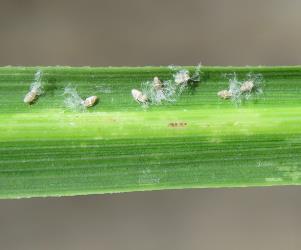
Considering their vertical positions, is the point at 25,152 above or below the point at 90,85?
below

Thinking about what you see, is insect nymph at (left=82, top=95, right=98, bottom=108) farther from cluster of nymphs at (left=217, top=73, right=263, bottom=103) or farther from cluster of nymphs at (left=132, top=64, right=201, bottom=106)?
cluster of nymphs at (left=217, top=73, right=263, bottom=103)

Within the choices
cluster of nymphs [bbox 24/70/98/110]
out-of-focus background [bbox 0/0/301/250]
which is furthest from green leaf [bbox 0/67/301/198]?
out-of-focus background [bbox 0/0/301/250]
